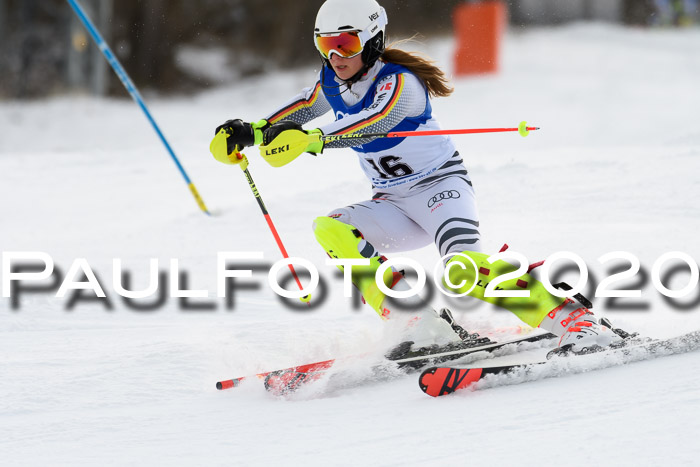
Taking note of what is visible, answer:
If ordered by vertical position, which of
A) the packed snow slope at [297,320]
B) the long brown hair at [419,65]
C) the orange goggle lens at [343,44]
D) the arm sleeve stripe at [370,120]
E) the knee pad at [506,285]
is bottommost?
the packed snow slope at [297,320]

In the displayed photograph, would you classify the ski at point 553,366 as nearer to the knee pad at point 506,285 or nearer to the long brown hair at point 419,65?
the knee pad at point 506,285

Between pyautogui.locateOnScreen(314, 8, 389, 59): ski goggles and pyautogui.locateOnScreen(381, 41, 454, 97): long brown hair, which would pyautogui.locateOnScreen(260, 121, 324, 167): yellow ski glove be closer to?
pyautogui.locateOnScreen(314, 8, 389, 59): ski goggles

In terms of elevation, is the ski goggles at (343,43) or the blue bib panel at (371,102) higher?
the ski goggles at (343,43)

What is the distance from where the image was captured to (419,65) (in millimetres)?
3344

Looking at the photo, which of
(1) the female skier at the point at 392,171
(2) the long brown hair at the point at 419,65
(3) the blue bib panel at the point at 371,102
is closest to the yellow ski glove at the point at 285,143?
(1) the female skier at the point at 392,171

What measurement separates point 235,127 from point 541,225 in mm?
2568

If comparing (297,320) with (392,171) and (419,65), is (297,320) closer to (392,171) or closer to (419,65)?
(392,171)

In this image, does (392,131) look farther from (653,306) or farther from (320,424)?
(653,306)

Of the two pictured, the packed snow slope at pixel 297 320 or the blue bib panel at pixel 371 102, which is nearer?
the packed snow slope at pixel 297 320

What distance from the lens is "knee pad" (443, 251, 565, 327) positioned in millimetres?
3086

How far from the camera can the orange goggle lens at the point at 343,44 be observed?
10.5 feet

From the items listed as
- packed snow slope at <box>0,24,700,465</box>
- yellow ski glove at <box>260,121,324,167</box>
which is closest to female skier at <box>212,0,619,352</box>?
yellow ski glove at <box>260,121,324,167</box>

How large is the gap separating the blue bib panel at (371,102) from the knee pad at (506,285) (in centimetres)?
54

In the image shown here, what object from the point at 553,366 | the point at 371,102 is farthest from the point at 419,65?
the point at 553,366
